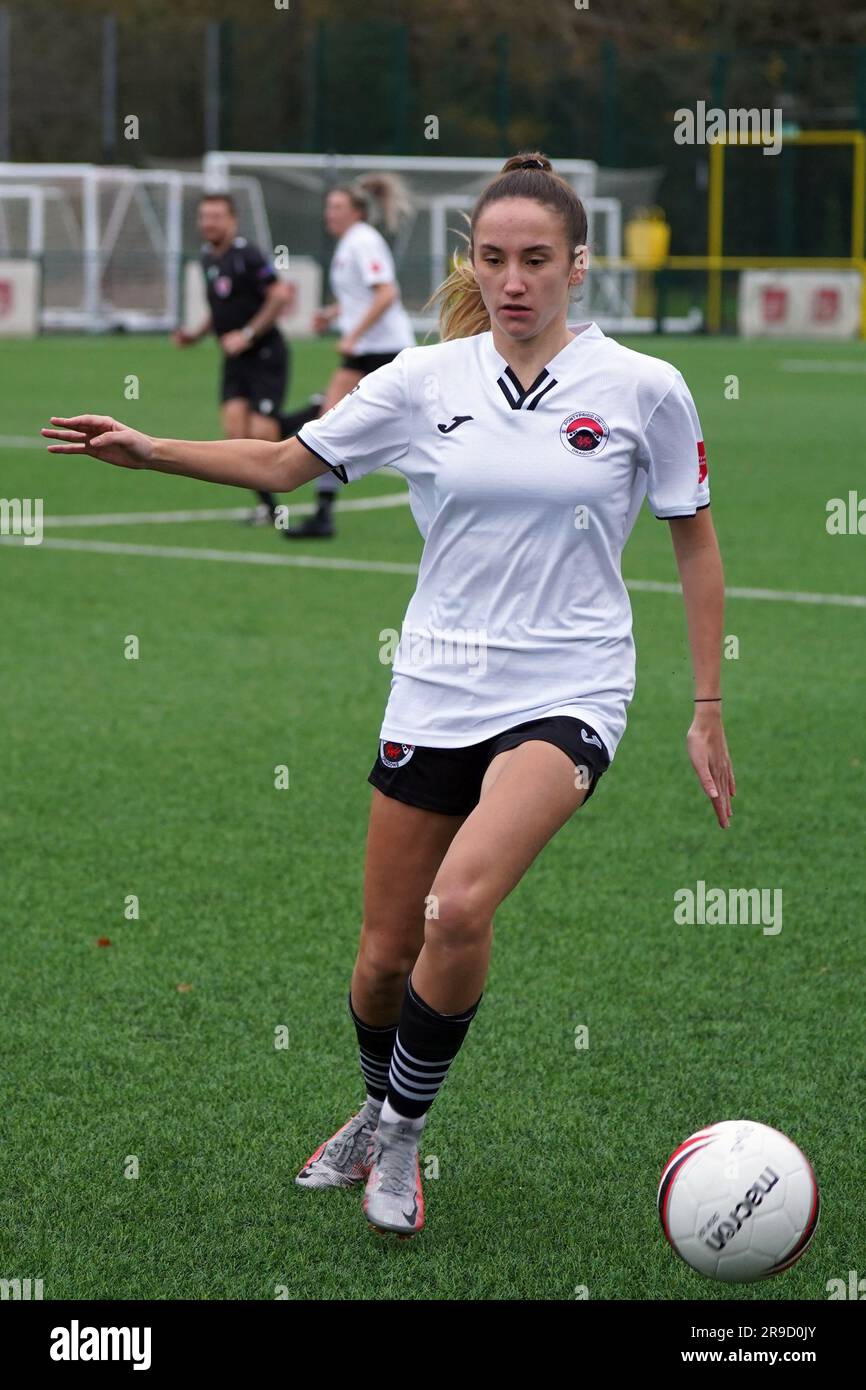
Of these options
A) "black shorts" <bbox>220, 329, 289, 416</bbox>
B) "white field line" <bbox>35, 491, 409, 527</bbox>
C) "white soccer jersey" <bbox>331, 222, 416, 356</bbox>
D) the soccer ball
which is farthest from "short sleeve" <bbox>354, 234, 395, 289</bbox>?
the soccer ball

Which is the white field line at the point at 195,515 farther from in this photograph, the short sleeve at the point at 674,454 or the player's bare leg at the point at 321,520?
the short sleeve at the point at 674,454

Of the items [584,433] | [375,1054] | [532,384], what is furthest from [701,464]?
[375,1054]

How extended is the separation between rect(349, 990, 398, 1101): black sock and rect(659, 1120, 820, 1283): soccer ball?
776mm

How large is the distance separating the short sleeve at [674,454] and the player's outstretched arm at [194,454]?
72 centimetres

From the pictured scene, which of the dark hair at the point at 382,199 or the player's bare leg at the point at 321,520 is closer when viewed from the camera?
the dark hair at the point at 382,199

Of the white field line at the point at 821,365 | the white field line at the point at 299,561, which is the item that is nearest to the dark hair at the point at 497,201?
the white field line at the point at 299,561

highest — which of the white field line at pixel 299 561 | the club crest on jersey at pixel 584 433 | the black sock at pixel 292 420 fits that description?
the black sock at pixel 292 420

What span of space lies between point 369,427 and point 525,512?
0.42 m

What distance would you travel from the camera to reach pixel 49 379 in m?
26.3

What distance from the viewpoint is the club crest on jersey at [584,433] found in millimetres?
4031

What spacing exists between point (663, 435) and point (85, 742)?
485 centimetres

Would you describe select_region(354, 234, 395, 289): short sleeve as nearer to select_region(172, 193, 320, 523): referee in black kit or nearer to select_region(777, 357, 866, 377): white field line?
select_region(172, 193, 320, 523): referee in black kit

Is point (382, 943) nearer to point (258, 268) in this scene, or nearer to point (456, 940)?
point (456, 940)
